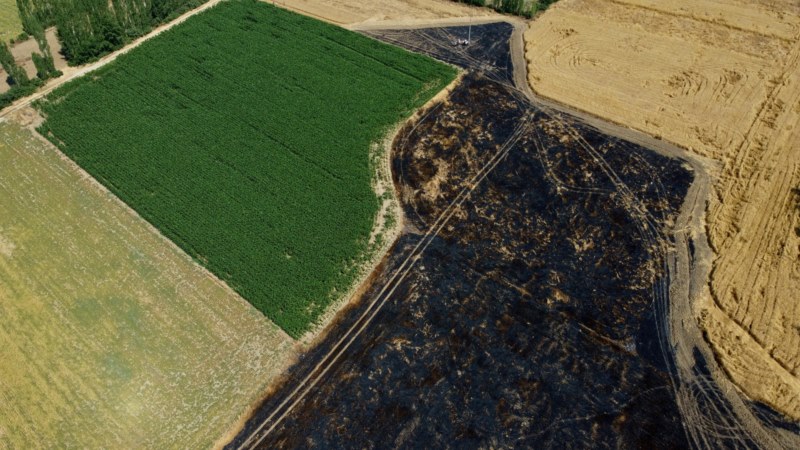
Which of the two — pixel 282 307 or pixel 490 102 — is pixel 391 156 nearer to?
pixel 490 102

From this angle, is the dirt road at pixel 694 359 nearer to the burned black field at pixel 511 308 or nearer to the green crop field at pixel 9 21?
the burned black field at pixel 511 308

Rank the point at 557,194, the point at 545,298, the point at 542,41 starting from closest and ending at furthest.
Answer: the point at 545,298, the point at 557,194, the point at 542,41

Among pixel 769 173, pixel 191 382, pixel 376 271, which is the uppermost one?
pixel 769 173

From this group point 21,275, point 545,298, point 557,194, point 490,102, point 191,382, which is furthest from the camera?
point 490,102

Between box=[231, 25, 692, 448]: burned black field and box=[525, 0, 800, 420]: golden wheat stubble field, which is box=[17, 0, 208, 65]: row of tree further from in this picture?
box=[525, 0, 800, 420]: golden wheat stubble field

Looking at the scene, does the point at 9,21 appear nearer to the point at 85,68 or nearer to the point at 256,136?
the point at 85,68

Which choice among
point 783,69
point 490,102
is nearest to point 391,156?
point 490,102

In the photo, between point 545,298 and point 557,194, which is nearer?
point 545,298
